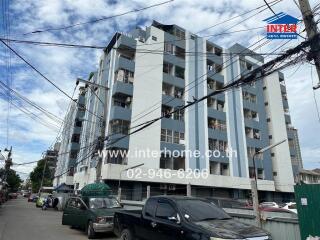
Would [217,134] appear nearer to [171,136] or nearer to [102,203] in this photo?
[171,136]

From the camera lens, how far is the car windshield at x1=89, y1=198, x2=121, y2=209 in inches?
547

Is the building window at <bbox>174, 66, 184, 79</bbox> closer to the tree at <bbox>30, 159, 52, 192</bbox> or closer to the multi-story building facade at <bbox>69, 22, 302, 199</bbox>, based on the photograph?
the multi-story building facade at <bbox>69, 22, 302, 199</bbox>

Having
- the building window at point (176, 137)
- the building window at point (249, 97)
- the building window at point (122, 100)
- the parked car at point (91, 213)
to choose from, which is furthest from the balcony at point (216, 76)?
the parked car at point (91, 213)

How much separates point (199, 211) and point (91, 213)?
6.78 metres

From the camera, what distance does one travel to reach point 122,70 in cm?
3412

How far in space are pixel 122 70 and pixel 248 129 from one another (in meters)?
19.5

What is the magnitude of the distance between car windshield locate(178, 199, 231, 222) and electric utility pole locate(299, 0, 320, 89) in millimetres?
4360

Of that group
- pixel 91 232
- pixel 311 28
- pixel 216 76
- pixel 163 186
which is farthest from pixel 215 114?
pixel 311 28

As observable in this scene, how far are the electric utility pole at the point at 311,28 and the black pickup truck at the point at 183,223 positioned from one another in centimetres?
→ 446

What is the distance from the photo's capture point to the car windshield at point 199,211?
7.32m

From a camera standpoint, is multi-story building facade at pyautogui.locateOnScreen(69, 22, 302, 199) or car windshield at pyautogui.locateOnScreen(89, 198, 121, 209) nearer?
car windshield at pyautogui.locateOnScreen(89, 198, 121, 209)

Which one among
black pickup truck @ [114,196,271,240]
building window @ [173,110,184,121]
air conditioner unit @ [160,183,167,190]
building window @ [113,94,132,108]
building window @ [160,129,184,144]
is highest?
building window @ [113,94,132,108]

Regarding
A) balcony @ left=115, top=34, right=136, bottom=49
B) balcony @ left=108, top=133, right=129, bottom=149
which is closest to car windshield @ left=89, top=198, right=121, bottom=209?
balcony @ left=108, top=133, right=129, bottom=149

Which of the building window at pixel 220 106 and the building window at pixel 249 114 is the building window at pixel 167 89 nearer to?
the building window at pixel 220 106
